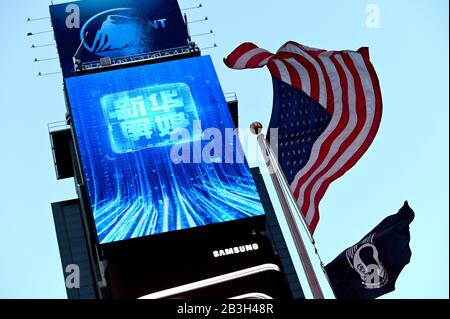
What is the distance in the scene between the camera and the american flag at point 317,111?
14492 mm

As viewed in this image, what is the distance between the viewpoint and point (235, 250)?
123 ft

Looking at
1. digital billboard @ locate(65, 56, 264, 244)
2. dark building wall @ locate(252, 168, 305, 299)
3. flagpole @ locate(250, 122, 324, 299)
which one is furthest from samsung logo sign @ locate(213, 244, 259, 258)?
dark building wall @ locate(252, 168, 305, 299)

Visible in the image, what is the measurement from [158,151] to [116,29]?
1235cm

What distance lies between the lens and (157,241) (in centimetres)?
3719

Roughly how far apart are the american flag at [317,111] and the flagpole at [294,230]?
1.11 feet

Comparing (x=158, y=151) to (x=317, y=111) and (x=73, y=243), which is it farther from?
(x=73, y=243)

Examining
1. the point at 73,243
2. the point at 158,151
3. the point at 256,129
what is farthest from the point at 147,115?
the point at 73,243

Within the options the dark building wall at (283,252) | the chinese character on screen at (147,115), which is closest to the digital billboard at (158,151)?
the chinese character on screen at (147,115)

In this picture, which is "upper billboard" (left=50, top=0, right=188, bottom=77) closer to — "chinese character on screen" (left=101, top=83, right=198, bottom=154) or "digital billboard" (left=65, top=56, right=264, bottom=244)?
"digital billboard" (left=65, top=56, right=264, bottom=244)

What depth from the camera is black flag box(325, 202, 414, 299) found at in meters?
13.9

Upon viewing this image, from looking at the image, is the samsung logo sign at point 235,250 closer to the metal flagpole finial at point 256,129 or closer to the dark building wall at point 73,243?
the metal flagpole finial at point 256,129
